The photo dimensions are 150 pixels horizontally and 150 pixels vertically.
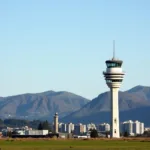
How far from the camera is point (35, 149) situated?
116750 mm

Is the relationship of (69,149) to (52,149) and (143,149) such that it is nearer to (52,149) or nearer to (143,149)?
(52,149)

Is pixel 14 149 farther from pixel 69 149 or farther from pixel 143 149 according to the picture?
pixel 143 149

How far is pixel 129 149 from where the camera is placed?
116 meters

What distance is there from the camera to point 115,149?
116m

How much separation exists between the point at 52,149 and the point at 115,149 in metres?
11.5

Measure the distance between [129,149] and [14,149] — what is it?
20652mm

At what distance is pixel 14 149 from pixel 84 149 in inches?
502

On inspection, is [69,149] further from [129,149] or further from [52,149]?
[129,149]

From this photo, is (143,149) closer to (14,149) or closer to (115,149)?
(115,149)

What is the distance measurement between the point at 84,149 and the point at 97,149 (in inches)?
100

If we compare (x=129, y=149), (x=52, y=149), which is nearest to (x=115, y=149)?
(x=129, y=149)

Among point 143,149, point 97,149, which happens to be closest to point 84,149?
point 97,149

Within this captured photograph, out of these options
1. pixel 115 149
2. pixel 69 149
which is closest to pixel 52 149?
pixel 69 149

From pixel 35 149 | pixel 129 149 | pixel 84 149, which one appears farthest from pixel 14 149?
pixel 129 149
